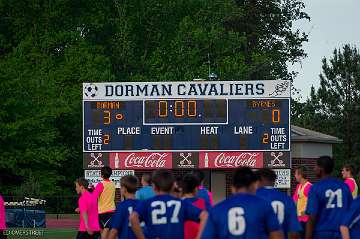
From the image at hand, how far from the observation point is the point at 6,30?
211ft

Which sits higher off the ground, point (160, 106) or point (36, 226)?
point (160, 106)

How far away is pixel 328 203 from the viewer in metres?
13.9

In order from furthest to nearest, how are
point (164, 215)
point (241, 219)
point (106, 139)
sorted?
point (106, 139) < point (164, 215) < point (241, 219)

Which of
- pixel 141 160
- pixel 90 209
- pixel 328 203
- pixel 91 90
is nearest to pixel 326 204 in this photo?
pixel 328 203

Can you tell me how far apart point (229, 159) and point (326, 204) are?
22.3 meters

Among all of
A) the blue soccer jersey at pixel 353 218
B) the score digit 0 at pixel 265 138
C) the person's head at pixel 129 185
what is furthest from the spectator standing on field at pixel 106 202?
the score digit 0 at pixel 265 138

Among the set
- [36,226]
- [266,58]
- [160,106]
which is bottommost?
[36,226]

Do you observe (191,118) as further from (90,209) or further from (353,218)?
(353,218)

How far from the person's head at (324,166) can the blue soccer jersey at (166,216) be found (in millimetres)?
1668

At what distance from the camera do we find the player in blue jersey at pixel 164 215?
12.8 meters

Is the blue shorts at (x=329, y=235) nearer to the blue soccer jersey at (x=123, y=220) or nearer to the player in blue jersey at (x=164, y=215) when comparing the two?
the player in blue jersey at (x=164, y=215)

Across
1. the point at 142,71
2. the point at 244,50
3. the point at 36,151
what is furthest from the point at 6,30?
the point at 244,50

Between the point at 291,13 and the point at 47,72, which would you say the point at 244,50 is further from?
the point at 47,72

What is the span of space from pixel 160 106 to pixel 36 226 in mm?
9535
